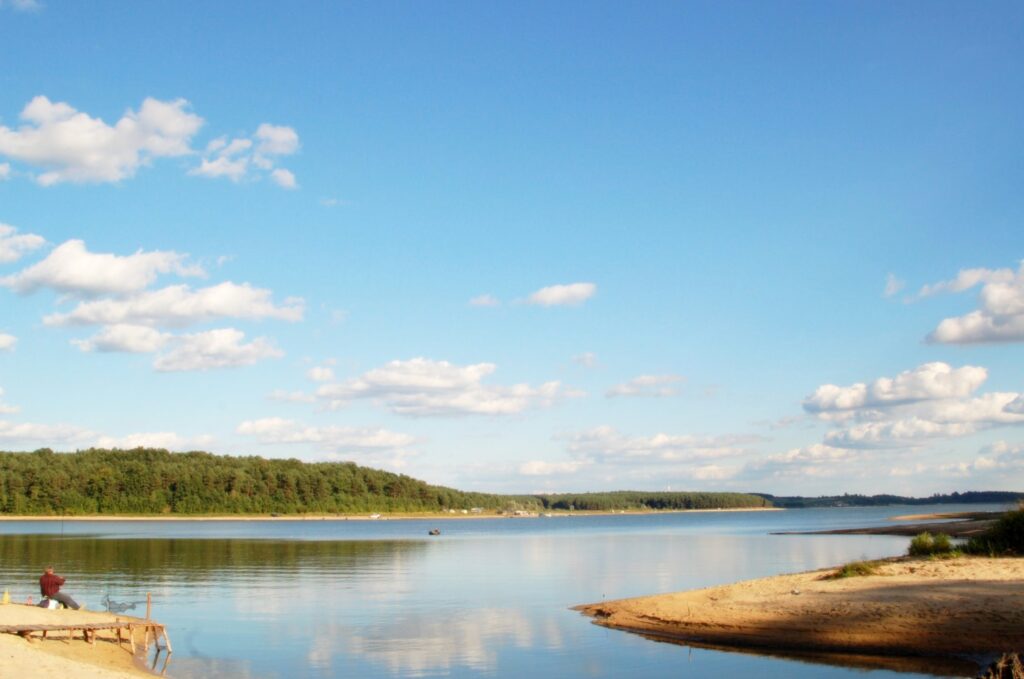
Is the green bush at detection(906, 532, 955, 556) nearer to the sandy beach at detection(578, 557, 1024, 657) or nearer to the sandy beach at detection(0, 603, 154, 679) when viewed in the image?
the sandy beach at detection(578, 557, 1024, 657)

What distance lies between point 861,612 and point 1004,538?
1755cm

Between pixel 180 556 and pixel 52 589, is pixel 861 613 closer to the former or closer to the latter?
pixel 52 589

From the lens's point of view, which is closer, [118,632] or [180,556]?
[118,632]

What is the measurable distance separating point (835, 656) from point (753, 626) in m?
3.91

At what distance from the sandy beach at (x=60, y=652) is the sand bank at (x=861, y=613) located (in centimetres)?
1715

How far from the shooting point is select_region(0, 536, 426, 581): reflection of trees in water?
5938cm

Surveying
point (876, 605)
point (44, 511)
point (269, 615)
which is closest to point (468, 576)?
point (269, 615)

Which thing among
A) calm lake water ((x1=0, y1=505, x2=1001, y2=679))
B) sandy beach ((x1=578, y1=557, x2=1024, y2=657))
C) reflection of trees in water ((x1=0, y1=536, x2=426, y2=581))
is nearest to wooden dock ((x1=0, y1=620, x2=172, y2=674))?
calm lake water ((x1=0, y1=505, x2=1001, y2=679))

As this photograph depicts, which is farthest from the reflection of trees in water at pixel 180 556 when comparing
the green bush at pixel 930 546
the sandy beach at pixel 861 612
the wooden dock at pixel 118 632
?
the green bush at pixel 930 546

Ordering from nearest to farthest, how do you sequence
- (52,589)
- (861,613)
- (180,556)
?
1. (861,613)
2. (52,589)
3. (180,556)

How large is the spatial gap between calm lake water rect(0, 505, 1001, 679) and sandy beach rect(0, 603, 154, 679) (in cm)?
202

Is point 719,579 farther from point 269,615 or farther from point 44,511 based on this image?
point 44,511

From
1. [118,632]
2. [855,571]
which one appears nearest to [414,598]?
[118,632]

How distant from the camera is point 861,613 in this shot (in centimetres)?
3066
